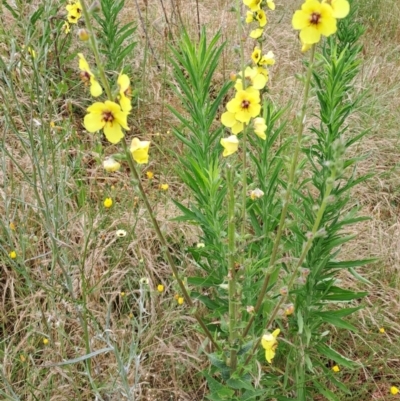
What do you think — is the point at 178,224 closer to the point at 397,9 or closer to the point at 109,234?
the point at 109,234

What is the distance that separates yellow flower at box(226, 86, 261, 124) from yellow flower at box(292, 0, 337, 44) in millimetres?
259

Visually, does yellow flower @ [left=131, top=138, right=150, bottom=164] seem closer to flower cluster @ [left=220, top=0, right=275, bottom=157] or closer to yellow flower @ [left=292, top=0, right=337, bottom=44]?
flower cluster @ [left=220, top=0, right=275, bottom=157]

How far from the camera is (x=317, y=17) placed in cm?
112

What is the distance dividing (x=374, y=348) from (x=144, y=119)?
7.23 feet

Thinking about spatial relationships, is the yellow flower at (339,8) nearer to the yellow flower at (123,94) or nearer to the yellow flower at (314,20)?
the yellow flower at (314,20)

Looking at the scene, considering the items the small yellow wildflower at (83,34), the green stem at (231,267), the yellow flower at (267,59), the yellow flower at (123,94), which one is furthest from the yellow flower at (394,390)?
the small yellow wildflower at (83,34)

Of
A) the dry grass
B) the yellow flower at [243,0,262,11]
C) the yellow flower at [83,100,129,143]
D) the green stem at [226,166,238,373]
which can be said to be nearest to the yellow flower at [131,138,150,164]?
the yellow flower at [83,100,129,143]

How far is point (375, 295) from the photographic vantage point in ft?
8.01

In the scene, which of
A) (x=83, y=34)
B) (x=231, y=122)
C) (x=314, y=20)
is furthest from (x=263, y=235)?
(x=83, y=34)

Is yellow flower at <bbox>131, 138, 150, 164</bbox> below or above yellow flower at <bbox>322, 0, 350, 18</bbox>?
below

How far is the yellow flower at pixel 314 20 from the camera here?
43.9 inches

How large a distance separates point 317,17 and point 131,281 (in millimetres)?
1709

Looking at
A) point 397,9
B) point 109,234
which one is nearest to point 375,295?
point 109,234

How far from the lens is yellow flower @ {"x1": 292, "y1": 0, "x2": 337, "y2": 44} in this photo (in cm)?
112
